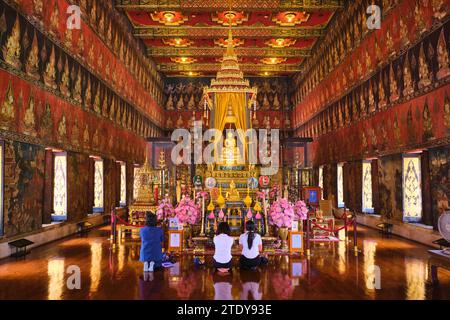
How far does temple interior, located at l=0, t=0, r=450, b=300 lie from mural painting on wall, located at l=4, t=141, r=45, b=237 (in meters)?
0.05

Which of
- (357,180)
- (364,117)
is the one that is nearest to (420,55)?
(364,117)

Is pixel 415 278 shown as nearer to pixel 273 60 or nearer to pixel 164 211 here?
pixel 164 211

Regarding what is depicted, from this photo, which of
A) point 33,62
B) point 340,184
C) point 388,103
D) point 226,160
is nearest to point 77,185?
point 33,62

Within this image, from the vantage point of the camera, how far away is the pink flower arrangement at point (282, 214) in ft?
26.4

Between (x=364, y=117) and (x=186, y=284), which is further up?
(x=364, y=117)

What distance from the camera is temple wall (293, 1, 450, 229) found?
28.2 ft

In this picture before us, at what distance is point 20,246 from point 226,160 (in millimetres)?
8737

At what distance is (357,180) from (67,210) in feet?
33.4

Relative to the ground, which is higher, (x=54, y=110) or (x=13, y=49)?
(x=13, y=49)

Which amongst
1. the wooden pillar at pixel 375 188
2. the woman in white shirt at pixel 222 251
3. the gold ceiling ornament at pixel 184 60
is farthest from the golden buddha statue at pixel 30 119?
the gold ceiling ornament at pixel 184 60

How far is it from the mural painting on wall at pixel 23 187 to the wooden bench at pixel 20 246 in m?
0.23

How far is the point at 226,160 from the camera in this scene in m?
15.1

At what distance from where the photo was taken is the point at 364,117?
1337 cm
